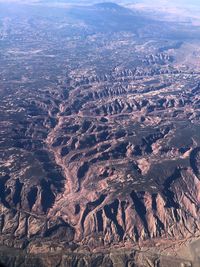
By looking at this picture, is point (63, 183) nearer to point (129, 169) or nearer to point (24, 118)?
point (129, 169)

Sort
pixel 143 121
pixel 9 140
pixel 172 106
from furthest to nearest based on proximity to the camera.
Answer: pixel 172 106 < pixel 143 121 < pixel 9 140

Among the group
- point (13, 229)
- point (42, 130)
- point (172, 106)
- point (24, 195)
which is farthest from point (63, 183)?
point (172, 106)

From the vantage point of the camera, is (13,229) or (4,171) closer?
(13,229)

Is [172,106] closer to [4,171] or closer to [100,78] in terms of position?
[100,78]

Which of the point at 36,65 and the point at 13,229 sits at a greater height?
the point at 13,229

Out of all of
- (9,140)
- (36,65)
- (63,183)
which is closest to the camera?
(63,183)

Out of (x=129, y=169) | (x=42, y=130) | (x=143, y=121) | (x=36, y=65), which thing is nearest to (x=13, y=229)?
(x=129, y=169)
